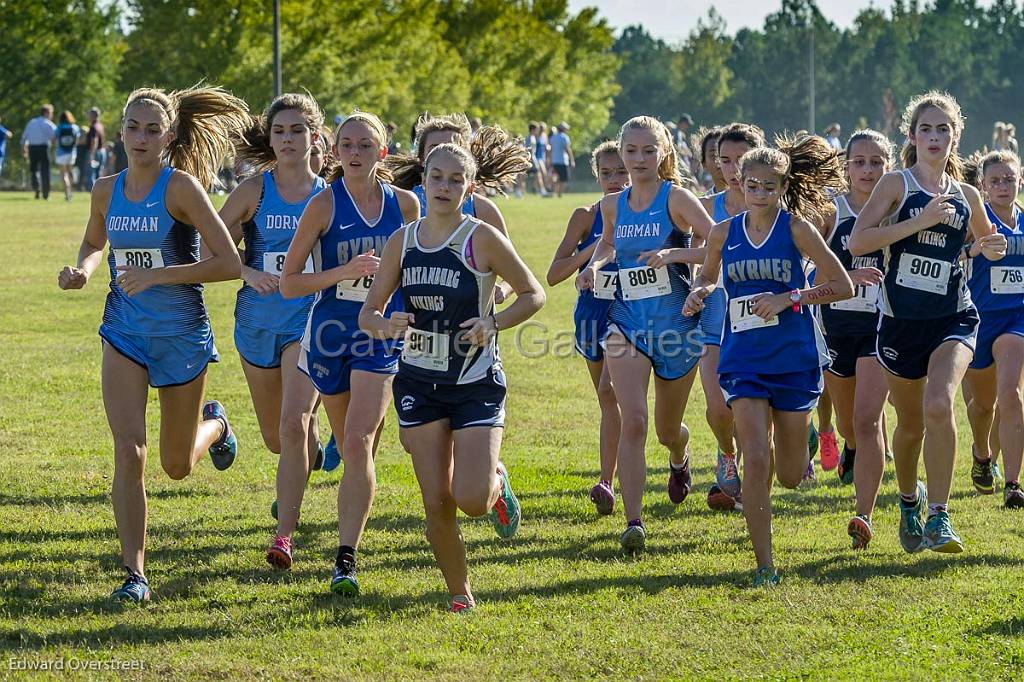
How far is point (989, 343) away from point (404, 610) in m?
4.26

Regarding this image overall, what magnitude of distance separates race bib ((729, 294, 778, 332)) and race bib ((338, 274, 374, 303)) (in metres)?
1.70

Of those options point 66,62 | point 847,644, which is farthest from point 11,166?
point 847,644

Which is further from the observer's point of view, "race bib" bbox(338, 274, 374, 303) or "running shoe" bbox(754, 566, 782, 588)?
"race bib" bbox(338, 274, 374, 303)

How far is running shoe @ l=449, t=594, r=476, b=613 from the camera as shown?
6031mm

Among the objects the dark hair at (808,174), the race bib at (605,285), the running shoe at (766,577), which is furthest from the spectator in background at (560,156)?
the running shoe at (766,577)

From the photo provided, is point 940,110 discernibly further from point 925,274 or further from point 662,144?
point 662,144

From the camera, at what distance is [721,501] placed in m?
8.28

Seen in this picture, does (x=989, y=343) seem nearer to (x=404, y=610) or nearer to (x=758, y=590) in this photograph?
(x=758, y=590)

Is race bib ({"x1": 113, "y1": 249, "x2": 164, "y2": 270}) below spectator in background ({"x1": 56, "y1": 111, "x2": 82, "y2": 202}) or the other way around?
below

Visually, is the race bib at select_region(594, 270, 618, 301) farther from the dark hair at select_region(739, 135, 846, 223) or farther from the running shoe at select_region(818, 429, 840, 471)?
the running shoe at select_region(818, 429, 840, 471)

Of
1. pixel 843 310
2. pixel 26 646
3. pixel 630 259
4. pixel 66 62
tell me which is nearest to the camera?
pixel 26 646

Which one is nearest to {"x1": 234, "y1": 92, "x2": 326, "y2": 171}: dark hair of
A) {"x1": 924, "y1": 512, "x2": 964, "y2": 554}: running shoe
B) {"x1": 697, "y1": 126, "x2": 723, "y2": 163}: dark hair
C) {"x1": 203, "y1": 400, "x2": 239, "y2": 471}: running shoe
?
{"x1": 203, "y1": 400, "x2": 239, "y2": 471}: running shoe

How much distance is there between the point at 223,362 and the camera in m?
13.7

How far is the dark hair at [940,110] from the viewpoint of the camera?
7.25 m
